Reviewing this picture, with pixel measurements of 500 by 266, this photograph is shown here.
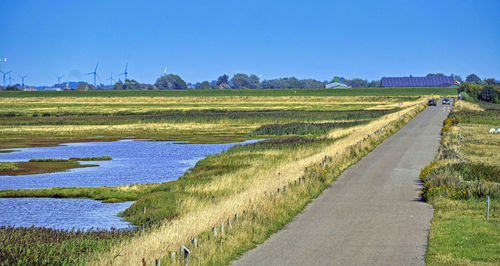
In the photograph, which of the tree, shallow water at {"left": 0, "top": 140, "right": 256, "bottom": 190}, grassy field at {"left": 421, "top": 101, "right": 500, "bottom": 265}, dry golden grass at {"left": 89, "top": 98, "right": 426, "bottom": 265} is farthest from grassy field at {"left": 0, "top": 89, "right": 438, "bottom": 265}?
the tree

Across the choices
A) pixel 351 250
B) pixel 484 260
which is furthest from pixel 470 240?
pixel 351 250

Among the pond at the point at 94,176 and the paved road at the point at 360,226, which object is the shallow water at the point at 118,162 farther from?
the paved road at the point at 360,226

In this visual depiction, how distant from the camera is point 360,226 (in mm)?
21531

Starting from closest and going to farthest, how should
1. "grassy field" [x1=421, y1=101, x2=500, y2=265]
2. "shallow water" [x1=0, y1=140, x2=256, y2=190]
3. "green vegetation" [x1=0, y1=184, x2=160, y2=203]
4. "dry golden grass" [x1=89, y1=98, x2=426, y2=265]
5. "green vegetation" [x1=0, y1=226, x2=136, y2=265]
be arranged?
"green vegetation" [x1=0, y1=226, x2=136, y2=265] < "dry golden grass" [x1=89, y1=98, x2=426, y2=265] < "grassy field" [x1=421, y1=101, x2=500, y2=265] < "green vegetation" [x1=0, y1=184, x2=160, y2=203] < "shallow water" [x1=0, y1=140, x2=256, y2=190]

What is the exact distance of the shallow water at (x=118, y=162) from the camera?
39.8 meters

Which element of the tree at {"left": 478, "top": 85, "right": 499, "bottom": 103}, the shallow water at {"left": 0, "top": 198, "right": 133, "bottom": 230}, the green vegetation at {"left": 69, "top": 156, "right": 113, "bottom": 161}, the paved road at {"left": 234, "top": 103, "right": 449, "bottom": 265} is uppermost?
the tree at {"left": 478, "top": 85, "right": 499, "bottom": 103}

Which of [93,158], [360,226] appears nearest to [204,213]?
[360,226]

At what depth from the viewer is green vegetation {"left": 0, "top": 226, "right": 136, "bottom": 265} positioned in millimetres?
16042

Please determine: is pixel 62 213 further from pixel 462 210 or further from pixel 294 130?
pixel 294 130

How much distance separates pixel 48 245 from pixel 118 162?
31290mm

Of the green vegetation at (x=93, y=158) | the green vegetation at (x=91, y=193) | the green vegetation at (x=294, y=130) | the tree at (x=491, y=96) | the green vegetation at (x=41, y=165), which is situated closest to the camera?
the green vegetation at (x=91, y=193)

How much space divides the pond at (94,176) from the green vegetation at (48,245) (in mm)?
3705

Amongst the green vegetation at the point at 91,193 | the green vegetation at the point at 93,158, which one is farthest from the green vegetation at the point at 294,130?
the green vegetation at the point at 91,193

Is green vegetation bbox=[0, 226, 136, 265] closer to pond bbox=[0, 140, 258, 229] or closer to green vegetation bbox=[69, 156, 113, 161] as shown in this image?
pond bbox=[0, 140, 258, 229]
